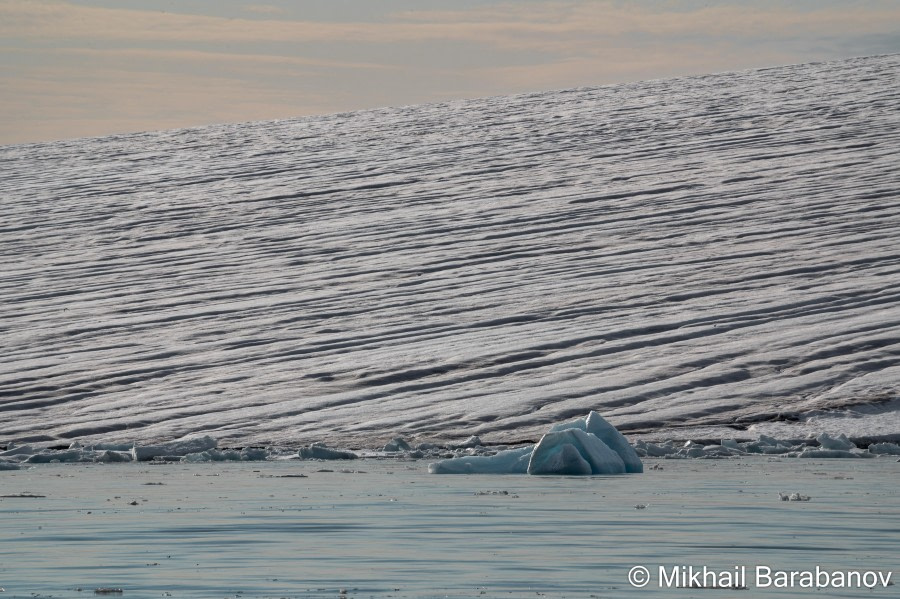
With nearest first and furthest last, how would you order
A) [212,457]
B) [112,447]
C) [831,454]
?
1. [831,454]
2. [212,457]
3. [112,447]

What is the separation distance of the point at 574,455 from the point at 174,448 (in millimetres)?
3252

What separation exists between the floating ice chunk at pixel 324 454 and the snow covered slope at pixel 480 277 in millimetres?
677

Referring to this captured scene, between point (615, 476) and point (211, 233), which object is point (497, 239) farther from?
point (615, 476)

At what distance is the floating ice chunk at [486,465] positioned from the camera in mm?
8125

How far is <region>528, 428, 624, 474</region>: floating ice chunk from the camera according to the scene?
795 cm

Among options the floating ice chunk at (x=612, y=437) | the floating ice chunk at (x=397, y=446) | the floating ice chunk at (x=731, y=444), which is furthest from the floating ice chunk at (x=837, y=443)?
the floating ice chunk at (x=397, y=446)

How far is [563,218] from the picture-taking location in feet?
58.6

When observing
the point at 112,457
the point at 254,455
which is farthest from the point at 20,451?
the point at 254,455

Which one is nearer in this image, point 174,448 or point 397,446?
point 397,446

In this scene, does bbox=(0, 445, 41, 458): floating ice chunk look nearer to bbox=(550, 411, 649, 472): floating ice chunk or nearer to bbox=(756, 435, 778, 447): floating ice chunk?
bbox=(550, 411, 649, 472): floating ice chunk

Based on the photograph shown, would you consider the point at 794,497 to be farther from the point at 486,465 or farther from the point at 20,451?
the point at 20,451

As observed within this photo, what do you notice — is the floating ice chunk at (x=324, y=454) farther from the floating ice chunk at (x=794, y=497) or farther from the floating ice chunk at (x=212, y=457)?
the floating ice chunk at (x=794, y=497)

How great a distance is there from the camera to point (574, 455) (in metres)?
7.91

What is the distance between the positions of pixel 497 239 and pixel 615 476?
9.36 metres
